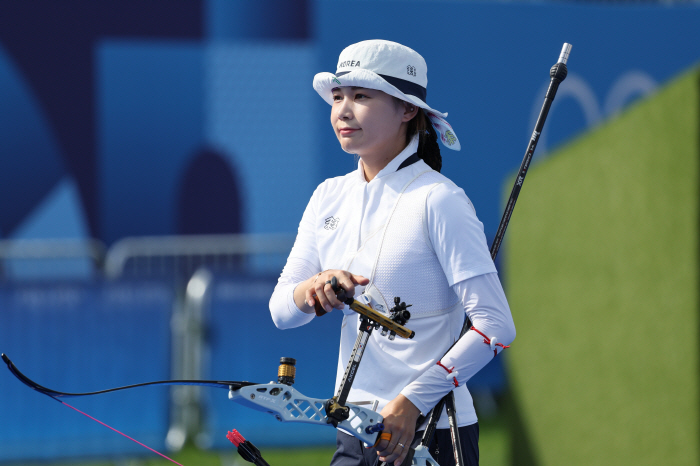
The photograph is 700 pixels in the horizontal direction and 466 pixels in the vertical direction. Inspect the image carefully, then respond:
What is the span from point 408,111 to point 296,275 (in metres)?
0.63

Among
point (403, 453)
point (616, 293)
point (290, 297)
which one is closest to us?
point (403, 453)

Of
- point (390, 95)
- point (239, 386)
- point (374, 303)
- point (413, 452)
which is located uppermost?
point (390, 95)

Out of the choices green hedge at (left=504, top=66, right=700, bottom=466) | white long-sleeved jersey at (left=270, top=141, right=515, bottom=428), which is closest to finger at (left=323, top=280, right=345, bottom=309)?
white long-sleeved jersey at (left=270, top=141, right=515, bottom=428)

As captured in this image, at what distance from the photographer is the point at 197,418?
7.22 meters

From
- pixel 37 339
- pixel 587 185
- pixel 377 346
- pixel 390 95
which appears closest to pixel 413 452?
pixel 377 346

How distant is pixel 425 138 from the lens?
104 inches

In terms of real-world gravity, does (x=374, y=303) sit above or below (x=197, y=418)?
above

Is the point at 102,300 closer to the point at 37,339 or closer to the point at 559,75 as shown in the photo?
the point at 37,339

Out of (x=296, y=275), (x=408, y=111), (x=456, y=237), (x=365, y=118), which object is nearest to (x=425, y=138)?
(x=408, y=111)

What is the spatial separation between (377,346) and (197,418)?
5165mm

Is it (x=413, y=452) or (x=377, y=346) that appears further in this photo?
(x=377, y=346)

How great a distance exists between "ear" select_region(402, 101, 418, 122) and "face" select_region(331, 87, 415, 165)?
2 centimetres

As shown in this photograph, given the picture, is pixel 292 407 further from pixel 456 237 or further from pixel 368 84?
pixel 368 84

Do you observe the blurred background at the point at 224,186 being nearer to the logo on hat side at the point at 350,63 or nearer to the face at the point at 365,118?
the face at the point at 365,118
